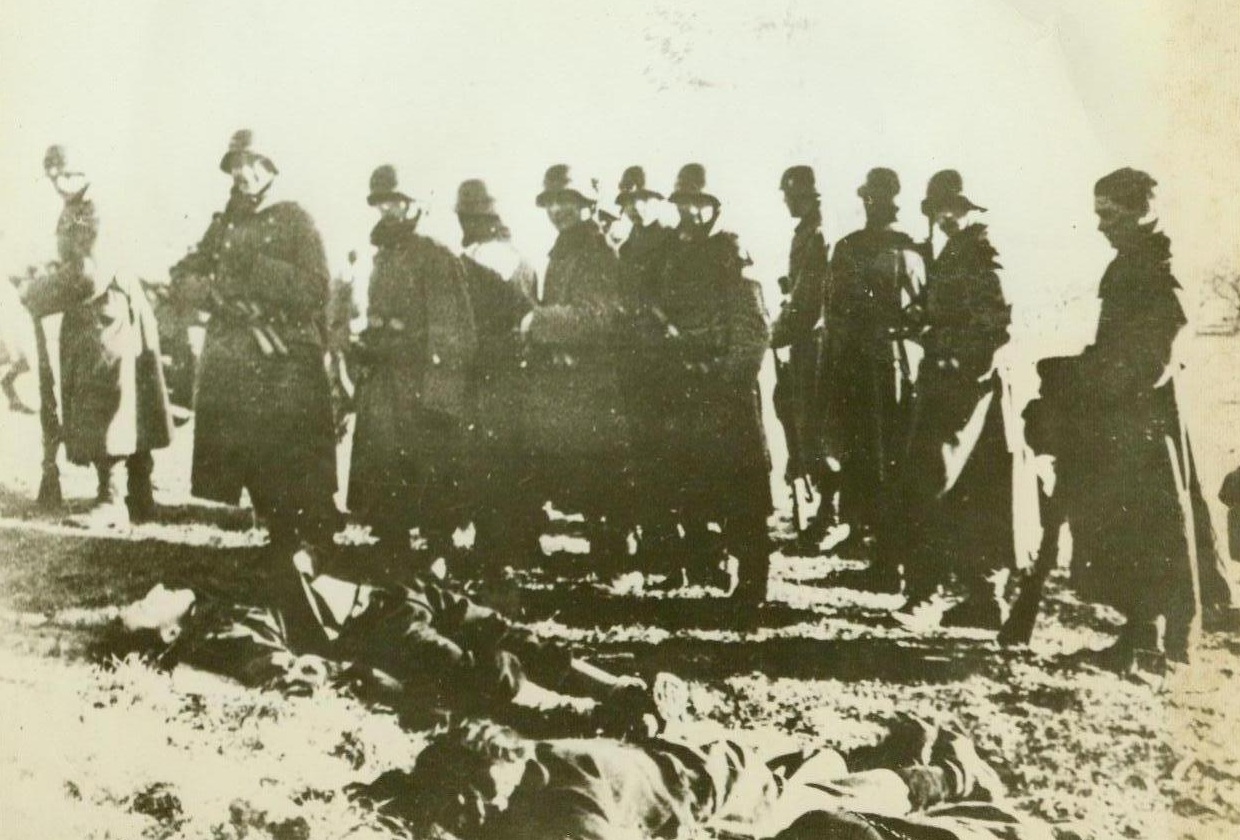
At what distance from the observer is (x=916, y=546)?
2.48 meters

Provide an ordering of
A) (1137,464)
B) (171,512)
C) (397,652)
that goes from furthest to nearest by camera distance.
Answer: (171,512)
(397,652)
(1137,464)

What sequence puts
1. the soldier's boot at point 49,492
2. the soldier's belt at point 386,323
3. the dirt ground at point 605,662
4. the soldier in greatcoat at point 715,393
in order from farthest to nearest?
the soldier's boot at point 49,492 < the soldier's belt at point 386,323 < the soldier in greatcoat at point 715,393 < the dirt ground at point 605,662

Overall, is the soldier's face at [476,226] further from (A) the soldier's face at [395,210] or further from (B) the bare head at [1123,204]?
(B) the bare head at [1123,204]

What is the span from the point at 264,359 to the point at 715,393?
128 centimetres

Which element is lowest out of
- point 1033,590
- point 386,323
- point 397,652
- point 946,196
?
point 397,652

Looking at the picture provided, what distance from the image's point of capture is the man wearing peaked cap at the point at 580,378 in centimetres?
253

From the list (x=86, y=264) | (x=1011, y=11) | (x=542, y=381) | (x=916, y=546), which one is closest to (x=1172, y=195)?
(x=1011, y=11)

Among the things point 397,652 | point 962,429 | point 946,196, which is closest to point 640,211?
point 946,196

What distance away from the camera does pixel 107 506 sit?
2701 millimetres

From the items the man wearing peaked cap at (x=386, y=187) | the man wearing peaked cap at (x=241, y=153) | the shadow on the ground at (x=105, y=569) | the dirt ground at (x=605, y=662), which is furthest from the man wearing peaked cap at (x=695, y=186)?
the shadow on the ground at (x=105, y=569)

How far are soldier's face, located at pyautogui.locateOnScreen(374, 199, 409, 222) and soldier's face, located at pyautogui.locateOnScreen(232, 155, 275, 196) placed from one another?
343 millimetres

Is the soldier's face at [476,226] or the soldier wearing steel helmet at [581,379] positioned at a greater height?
the soldier's face at [476,226]

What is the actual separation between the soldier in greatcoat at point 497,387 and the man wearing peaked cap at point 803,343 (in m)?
0.70

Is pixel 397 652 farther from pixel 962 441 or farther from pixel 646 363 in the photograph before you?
pixel 962 441
